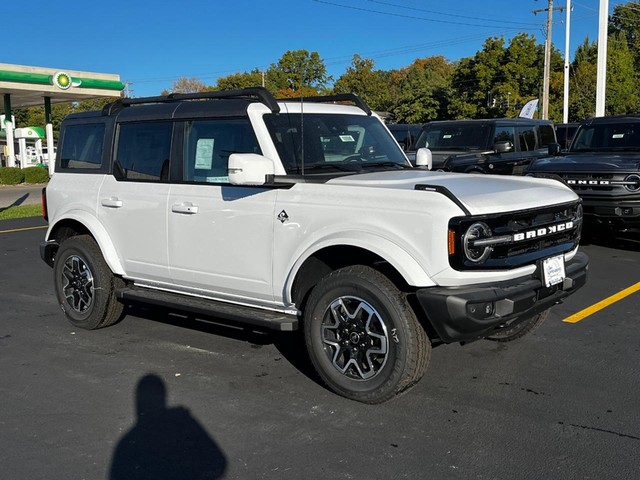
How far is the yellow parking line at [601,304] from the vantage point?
20.3ft

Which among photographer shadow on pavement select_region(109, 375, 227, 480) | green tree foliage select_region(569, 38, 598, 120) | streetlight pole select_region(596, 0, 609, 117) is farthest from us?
green tree foliage select_region(569, 38, 598, 120)

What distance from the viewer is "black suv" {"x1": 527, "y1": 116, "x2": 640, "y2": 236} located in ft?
29.5

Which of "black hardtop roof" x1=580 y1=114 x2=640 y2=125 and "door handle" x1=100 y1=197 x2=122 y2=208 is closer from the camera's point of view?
"door handle" x1=100 y1=197 x2=122 y2=208

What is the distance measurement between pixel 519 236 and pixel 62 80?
32014 mm

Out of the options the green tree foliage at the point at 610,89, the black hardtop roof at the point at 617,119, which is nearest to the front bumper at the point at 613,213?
the black hardtop roof at the point at 617,119

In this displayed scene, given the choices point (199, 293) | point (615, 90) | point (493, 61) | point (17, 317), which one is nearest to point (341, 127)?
point (199, 293)

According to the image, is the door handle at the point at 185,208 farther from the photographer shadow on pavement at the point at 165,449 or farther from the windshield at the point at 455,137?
the windshield at the point at 455,137

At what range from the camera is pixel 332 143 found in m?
5.23

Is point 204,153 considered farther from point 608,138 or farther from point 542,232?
point 608,138

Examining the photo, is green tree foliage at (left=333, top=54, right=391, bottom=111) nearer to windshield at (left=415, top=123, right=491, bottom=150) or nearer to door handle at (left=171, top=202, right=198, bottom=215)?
windshield at (left=415, top=123, right=491, bottom=150)

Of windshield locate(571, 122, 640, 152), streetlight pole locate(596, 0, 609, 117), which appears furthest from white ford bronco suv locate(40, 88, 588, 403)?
streetlight pole locate(596, 0, 609, 117)

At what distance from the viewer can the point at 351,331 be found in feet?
14.0

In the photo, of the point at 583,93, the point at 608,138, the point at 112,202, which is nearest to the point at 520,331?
the point at 112,202

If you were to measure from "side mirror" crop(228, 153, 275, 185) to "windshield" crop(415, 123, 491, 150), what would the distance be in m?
9.58
